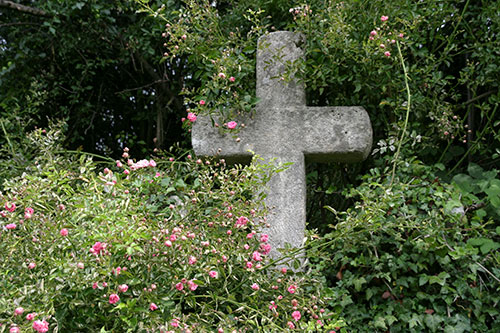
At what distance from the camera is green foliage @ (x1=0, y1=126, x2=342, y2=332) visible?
179 centimetres

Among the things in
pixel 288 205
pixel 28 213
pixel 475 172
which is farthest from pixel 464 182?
pixel 28 213

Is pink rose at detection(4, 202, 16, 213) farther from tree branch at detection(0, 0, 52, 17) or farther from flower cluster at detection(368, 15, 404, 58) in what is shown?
tree branch at detection(0, 0, 52, 17)

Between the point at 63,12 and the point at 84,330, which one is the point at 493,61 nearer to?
the point at 84,330

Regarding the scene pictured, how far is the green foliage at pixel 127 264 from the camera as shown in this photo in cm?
179

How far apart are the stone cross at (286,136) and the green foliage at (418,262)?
27 cm

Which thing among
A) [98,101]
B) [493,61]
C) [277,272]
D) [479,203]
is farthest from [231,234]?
[98,101]

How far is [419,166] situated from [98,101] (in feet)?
10.00

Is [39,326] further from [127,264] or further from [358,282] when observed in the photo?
[358,282]

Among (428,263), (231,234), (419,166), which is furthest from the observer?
(419,166)

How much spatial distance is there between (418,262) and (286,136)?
95cm

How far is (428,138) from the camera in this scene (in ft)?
9.84

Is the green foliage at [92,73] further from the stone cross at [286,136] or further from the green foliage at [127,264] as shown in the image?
the green foliage at [127,264]

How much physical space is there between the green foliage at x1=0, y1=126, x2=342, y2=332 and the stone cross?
18.1 inches

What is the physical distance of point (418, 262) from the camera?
2527 millimetres
